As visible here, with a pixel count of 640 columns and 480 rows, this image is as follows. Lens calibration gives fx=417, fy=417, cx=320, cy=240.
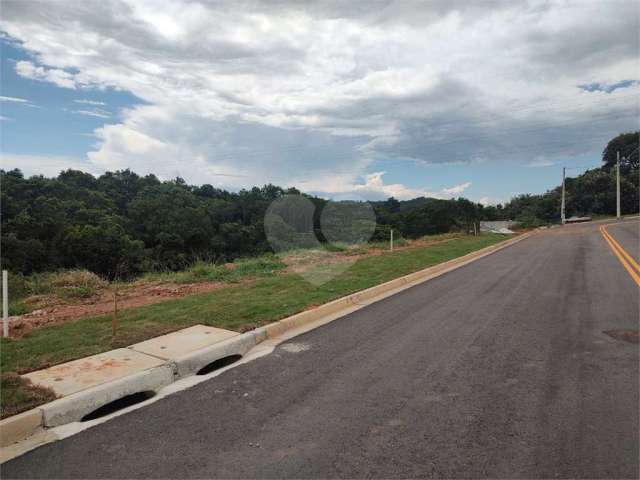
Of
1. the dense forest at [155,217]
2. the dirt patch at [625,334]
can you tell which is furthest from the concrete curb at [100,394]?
the dense forest at [155,217]

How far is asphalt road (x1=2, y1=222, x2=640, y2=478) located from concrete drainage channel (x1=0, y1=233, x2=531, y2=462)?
1.15ft

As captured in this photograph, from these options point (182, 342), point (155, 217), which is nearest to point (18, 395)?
point (182, 342)

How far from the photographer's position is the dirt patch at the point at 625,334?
5434mm

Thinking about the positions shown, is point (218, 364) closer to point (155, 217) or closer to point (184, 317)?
point (184, 317)

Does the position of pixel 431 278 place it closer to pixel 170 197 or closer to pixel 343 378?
pixel 343 378

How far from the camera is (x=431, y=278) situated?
11.2 meters

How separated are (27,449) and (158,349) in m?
2.01

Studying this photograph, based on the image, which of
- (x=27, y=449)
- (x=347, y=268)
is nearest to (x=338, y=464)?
(x=27, y=449)

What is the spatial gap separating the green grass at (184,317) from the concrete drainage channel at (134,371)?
11.2 inches

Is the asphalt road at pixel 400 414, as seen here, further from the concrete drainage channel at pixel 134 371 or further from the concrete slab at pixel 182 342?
the concrete slab at pixel 182 342

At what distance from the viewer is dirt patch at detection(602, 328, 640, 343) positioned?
17.8ft

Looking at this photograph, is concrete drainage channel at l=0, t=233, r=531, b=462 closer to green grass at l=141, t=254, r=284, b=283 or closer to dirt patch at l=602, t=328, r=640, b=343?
dirt patch at l=602, t=328, r=640, b=343

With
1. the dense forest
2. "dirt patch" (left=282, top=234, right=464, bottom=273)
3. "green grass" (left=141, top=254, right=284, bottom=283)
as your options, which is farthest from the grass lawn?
the dense forest

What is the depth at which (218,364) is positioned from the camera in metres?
5.16
